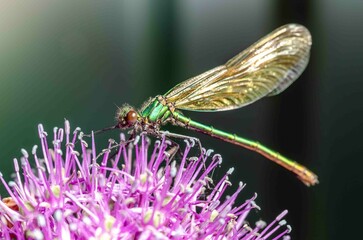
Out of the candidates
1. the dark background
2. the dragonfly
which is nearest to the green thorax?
the dragonfly

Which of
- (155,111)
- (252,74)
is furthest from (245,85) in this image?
(155,111)

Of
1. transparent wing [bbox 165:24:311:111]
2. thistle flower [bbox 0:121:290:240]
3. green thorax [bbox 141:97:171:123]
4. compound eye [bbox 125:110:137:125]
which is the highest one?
transparent wing [bbox 165:24:311:111]

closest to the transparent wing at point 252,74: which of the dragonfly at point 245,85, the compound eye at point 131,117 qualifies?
the dragonfly at point 245,85

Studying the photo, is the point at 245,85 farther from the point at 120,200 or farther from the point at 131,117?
the point at 120,200

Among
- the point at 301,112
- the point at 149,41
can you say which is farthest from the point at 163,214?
the point at 149,41

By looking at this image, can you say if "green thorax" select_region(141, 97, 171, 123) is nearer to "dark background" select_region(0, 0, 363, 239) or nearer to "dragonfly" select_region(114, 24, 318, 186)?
"dragonfly" select_region(114, 24, 318, 186)
